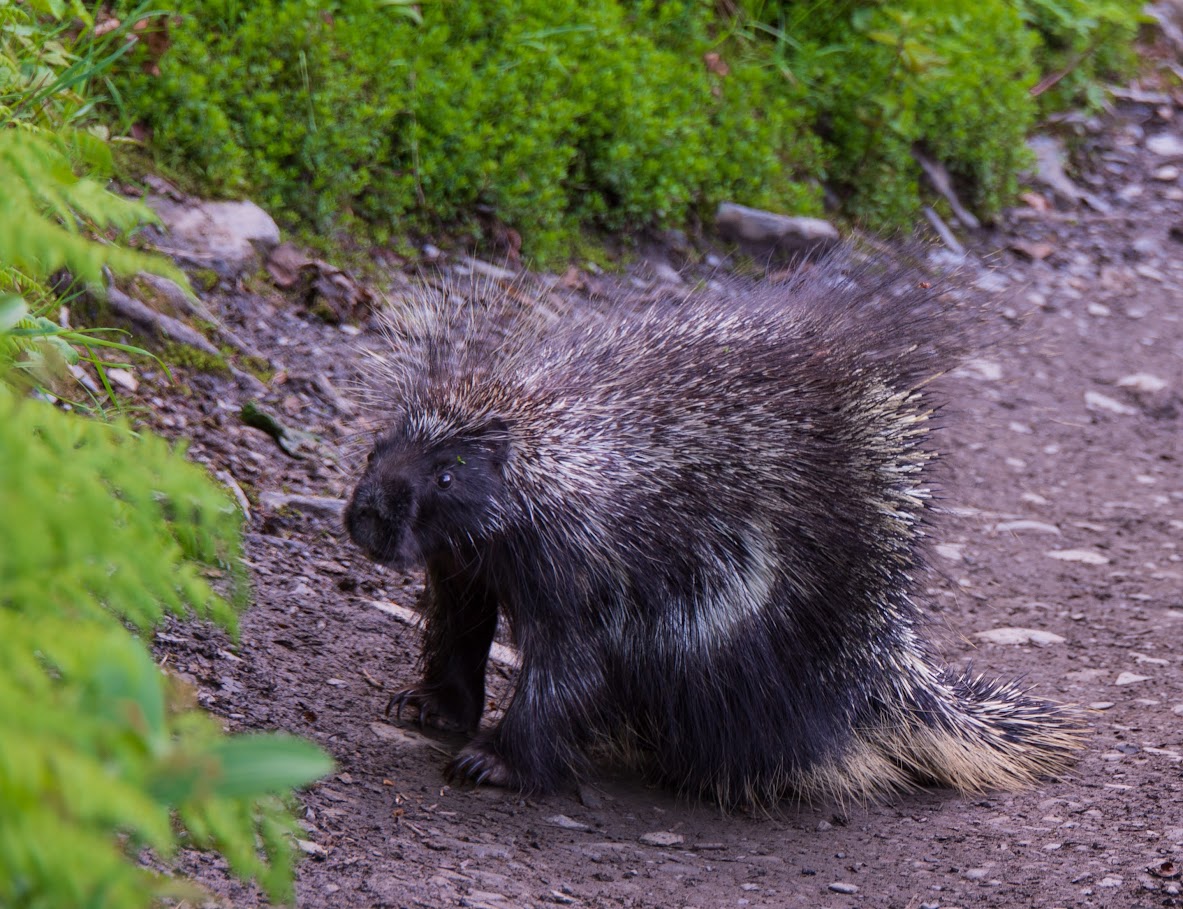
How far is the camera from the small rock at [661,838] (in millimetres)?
2734

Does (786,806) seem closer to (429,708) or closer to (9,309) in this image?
(429,708)

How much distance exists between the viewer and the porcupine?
2730 millimetres

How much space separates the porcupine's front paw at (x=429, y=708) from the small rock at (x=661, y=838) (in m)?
Result: 0.54

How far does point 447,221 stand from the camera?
5.18 m

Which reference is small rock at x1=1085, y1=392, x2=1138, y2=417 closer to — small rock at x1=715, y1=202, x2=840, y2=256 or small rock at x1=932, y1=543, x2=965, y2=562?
small rock at x1=715, y1=202, x2=840, y2=256

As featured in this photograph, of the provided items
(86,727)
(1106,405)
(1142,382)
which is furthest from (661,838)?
(1142,382)

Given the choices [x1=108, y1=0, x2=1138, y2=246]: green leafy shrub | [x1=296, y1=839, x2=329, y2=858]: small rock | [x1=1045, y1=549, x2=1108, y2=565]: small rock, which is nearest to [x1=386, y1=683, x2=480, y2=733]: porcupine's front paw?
[x1=296, y1=839, x2=329, y2=858]: small rock

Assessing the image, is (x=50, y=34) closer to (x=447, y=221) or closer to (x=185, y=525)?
(x=185, y=525)

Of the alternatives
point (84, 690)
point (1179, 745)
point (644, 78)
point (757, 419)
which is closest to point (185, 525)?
point (84, 690)

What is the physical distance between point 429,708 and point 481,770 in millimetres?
303

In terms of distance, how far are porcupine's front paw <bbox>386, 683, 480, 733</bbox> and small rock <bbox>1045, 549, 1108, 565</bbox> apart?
2.50 m

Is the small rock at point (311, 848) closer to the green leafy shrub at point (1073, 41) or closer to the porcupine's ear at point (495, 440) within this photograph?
the porcupine's ear at point (495, 440)

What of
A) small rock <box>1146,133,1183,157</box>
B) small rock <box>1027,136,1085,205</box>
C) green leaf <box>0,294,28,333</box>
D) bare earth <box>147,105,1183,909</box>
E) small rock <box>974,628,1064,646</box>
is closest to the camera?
green leaf <box>0,294,28,333</box>

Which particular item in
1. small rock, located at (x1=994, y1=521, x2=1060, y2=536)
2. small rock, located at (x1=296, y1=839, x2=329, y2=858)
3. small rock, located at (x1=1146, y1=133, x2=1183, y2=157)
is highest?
small rock, located at (x1=296, y1=839, x2=329, y2=858)
